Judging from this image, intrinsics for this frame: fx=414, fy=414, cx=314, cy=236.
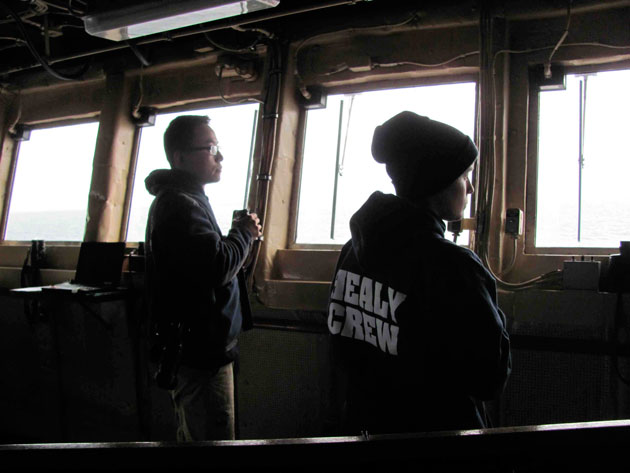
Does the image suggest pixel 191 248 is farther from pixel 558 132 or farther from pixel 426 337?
pixel 558 132

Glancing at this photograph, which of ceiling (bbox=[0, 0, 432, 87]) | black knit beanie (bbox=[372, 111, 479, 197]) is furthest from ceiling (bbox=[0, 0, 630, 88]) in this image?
black knit beanie (bbox=[372, 111, 479, 197])

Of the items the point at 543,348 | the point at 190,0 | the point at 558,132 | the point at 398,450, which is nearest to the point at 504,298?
the point at 543,348

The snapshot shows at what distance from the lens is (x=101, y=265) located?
236 cm

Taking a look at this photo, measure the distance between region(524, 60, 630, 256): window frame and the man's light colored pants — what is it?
1.43 m

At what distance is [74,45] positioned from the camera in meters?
2.85

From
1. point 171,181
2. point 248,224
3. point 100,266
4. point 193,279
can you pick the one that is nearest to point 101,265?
point 100,266

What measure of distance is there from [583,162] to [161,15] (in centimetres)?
198

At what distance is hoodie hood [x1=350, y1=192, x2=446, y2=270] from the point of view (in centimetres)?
85

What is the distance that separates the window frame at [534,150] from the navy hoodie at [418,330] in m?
1.20

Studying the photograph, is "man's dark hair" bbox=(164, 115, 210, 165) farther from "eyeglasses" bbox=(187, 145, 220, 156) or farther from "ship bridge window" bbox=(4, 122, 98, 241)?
"ship bridge window" bbox=(4, 122, 98, 241)

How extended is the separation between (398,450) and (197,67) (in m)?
2.76

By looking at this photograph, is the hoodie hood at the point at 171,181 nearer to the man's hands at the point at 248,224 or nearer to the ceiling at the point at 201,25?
the man's hands at the point at 248,224

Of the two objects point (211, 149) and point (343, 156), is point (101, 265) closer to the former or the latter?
point (211, 149)

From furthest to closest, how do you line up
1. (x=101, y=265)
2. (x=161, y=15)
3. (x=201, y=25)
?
(x=101, y=265)
(x=201, y=25)
(x=161, y=15)
